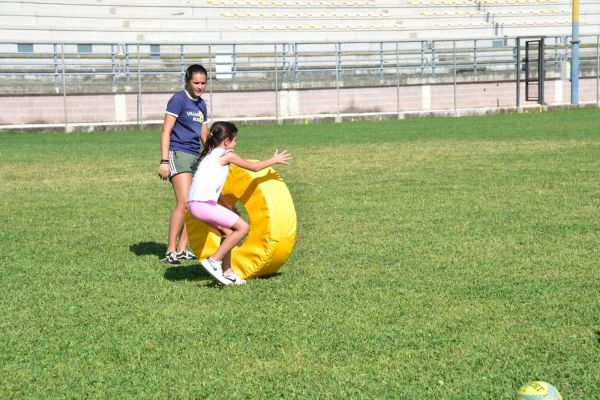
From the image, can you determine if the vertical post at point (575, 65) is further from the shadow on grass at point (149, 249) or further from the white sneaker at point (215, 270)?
the white sneaker at point (215, 270)

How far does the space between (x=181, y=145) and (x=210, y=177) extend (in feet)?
4.18

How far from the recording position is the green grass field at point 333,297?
5543 millimetres

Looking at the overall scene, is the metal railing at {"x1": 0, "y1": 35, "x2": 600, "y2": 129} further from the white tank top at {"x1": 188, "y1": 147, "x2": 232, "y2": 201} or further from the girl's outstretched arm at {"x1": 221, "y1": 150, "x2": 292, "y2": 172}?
the girl's outstretched arm at {"x1": 221, "y1": 150, "x2": 292, "y2": 172}

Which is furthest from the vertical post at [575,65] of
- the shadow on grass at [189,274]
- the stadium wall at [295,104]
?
the shadow on grass at [189,274]

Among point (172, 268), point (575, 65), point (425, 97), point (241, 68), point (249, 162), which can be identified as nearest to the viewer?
point (249, 162)

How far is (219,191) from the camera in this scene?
8289 mm

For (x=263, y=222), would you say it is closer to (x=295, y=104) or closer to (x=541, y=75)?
(x=295, y=104)

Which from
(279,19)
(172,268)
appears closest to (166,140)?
(172,268)

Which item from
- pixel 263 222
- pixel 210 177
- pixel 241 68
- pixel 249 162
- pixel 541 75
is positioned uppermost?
pixel 241 68

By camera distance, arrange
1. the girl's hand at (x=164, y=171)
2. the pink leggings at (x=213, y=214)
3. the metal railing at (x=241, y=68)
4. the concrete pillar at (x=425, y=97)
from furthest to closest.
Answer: the concrete pillar at (x=425, y=97) → the metal railing at (x=241, y=68) → the girl's hand at (x=164, y=171) → the pink leggings at (x=213, y=214)

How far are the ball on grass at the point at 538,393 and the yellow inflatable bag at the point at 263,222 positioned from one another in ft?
11.8

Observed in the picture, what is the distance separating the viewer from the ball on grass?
4.59 meters

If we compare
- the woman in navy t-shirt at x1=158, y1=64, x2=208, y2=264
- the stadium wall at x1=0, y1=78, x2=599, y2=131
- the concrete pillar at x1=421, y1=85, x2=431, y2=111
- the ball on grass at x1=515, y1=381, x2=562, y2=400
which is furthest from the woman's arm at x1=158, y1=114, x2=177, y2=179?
the concrete pillar at x1=421, y1=85, x2=431, y2=111

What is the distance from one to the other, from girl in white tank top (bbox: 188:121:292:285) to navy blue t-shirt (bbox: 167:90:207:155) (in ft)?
3.55
